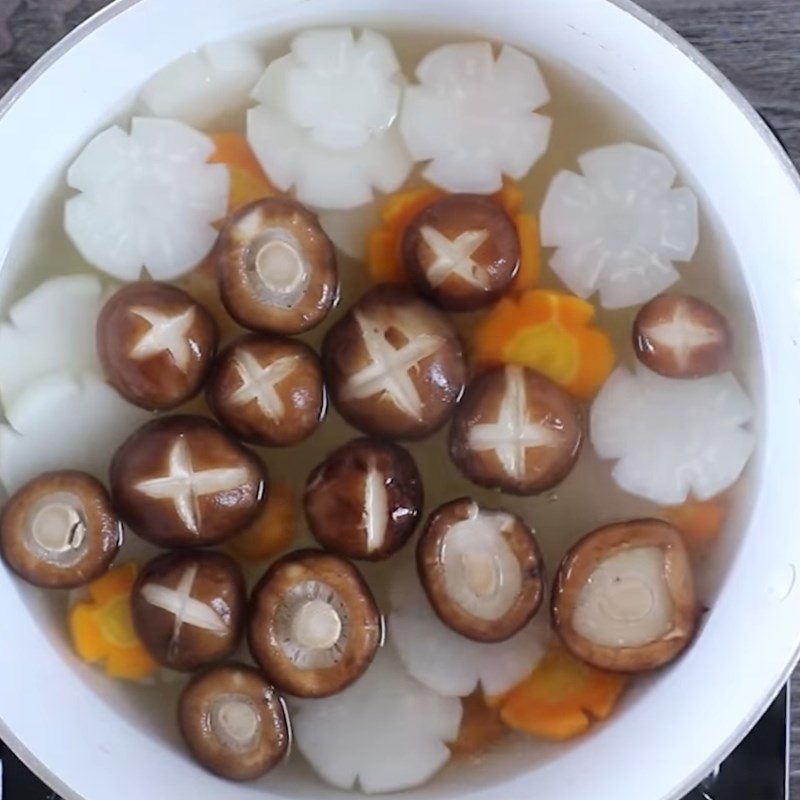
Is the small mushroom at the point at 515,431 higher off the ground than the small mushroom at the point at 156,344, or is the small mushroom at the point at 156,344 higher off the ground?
the small mushroom at the point at 156,344

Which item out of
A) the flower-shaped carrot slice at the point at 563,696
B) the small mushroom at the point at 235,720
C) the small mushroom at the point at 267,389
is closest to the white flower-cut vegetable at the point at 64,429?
the small mushroom at the point at 267,389

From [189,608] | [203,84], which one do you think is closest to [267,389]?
[189,608]

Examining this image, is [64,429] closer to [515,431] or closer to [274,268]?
[274,268]

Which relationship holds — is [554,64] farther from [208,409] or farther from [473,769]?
[473,769]

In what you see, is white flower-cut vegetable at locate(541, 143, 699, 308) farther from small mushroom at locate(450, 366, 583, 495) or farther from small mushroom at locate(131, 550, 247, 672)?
small mushroom at locate(131, 550, 247, 672)

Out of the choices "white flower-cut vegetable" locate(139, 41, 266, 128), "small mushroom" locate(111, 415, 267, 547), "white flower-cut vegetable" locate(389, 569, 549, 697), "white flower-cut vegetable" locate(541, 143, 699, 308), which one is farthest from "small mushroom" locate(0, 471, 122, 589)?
"white flower-cut vegetable" locate(541, 143, 699, 308)

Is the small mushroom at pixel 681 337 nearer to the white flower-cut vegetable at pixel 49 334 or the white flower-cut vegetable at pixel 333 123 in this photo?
the white flower-cut vegetable at pixel 333 123
